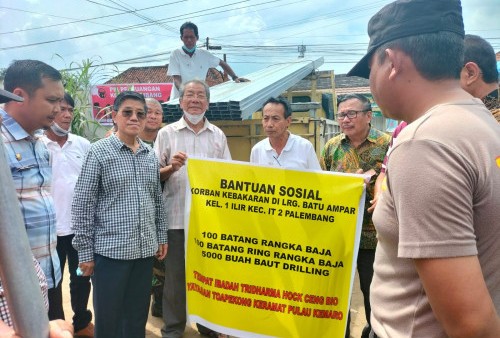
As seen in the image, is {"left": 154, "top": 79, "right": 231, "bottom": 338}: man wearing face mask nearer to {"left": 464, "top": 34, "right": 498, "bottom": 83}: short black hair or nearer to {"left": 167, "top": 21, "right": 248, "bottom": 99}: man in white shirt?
{"left": 464, "top": 34, "right": 498, "bottom": 83}: short black hair

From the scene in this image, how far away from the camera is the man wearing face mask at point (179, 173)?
118 inches

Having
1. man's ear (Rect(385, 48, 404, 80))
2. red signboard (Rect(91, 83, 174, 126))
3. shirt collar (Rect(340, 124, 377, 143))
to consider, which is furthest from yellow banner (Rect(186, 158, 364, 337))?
red signboard (Rect(91, 83, 174, 126))

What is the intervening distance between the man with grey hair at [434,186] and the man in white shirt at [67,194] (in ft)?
9.60

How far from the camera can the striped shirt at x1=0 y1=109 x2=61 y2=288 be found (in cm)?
204

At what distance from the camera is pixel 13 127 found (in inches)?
81.0

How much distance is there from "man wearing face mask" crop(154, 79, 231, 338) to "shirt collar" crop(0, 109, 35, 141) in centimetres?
109

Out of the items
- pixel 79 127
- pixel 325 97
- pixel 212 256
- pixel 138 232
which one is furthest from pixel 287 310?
pixel 325 97

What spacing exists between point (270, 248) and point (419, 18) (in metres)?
1.89

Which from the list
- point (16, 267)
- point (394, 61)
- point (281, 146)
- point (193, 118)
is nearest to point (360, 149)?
point (281, 146)

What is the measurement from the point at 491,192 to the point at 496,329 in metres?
0.33

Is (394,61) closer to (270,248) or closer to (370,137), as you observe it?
(270,248)

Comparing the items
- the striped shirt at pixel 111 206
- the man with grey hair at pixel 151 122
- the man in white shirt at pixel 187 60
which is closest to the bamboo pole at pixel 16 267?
the striped shirt at pixel 111 206

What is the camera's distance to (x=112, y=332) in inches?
98.5

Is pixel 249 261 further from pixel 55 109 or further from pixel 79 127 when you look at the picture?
pixel 79 127
